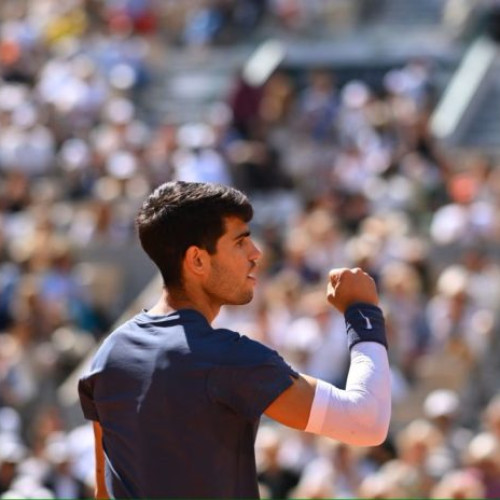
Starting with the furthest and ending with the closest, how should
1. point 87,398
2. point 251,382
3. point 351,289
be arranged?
point 87,398 < point 351,289 < point 251,382

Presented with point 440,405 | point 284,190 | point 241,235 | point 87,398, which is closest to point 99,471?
point 87,398

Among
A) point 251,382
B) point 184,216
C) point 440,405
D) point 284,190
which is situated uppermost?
point 184,216

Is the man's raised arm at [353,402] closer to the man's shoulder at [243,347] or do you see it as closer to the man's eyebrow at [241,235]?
the man's shoulder at [243,347]

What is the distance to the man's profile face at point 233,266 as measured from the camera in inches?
157

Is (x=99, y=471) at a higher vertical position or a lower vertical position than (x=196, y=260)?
lower

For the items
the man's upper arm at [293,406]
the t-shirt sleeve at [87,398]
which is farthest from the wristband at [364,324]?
the t-shirt sleeve at [87,398]

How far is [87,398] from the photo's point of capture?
13.7 feet

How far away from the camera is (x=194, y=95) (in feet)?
61.9

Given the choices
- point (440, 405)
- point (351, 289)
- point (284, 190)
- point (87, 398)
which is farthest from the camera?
point (284, 190)

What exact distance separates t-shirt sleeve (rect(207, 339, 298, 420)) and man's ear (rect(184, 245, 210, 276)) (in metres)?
0.26

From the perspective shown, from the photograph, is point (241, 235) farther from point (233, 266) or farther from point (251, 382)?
point (251, 382)

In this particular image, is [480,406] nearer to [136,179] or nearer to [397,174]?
[397,174]

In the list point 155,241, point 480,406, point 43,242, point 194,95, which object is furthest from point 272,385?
point 194,95

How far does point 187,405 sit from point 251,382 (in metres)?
0.16
